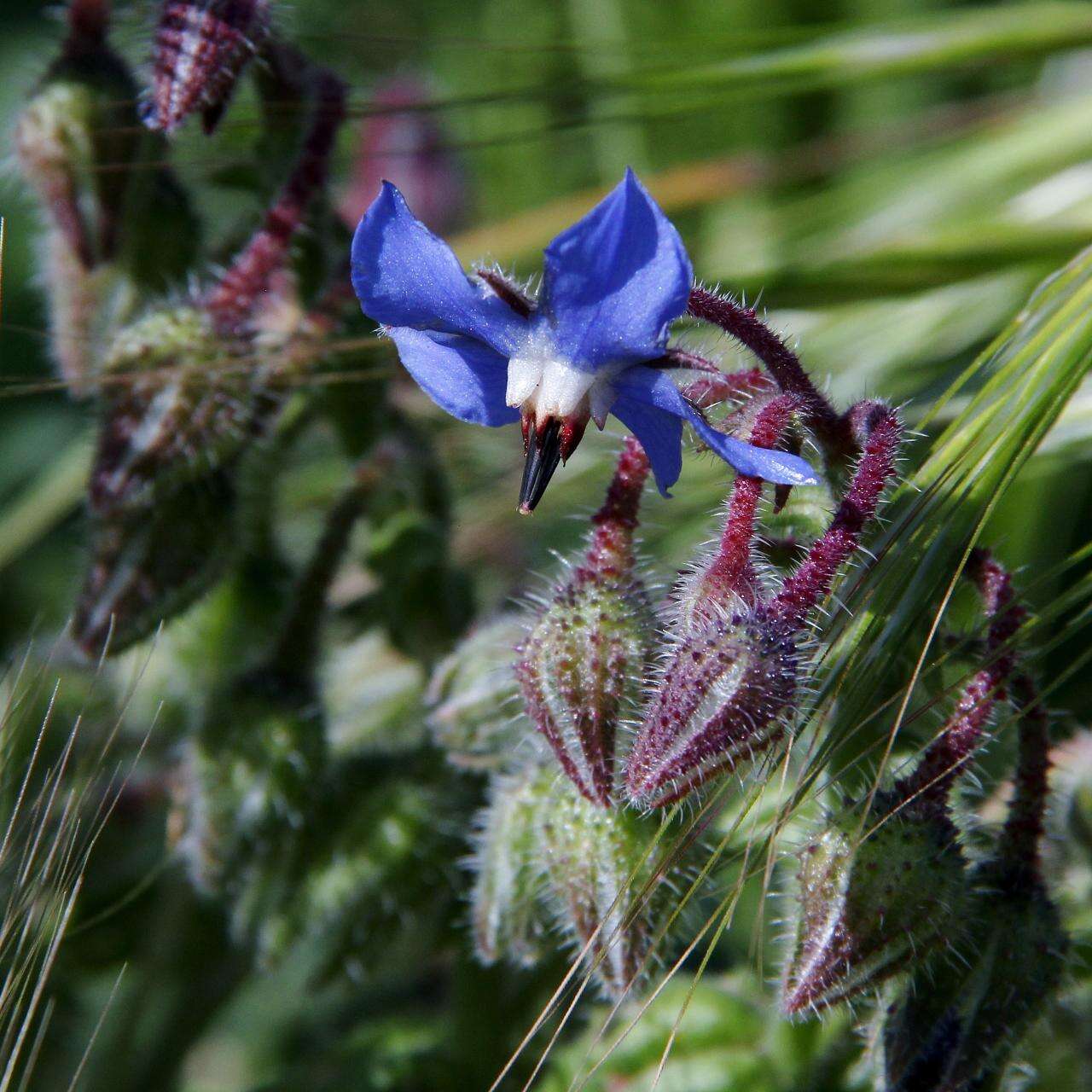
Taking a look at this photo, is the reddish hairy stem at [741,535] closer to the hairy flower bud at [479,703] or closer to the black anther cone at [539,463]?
the black anther cone at [539,463]

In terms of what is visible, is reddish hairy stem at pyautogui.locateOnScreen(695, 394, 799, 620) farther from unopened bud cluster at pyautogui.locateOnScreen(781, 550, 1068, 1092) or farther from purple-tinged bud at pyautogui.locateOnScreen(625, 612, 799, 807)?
unopened bud cluster at pyautogui.locateOnScreen(781, 550, 1068, 1092)

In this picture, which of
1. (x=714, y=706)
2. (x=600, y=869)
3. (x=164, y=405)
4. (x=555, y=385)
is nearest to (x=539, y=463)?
(x=555, y=385)

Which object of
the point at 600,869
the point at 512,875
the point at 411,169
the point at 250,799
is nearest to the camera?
the point at 600,869

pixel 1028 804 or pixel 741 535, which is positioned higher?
pixel 741 535

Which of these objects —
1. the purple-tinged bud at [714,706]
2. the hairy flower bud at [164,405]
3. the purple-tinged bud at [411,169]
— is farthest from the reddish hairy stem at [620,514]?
the purple-tinged bud at [411,169]

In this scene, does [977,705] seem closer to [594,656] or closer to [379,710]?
[594,656]

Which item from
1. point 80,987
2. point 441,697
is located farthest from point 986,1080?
point 80,987
